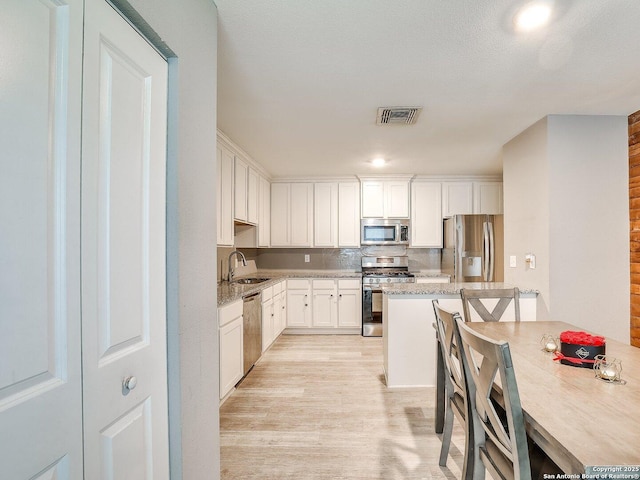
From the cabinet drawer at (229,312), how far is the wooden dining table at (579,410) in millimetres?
1886

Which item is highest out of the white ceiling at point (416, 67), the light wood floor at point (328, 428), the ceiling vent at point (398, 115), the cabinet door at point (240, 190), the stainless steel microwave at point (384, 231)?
the white ceiling at point (416, 67)

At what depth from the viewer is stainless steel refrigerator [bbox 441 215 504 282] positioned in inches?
158

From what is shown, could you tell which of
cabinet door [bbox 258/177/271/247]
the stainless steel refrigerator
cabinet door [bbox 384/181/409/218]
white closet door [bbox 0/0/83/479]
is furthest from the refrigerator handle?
white closet door [bbox 0/0/83/479]

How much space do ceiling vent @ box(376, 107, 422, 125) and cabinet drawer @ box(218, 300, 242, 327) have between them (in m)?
1.93

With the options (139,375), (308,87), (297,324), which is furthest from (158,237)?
(297,324)

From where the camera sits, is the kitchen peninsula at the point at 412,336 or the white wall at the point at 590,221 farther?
the kitchen peninsula at the point at 412,336

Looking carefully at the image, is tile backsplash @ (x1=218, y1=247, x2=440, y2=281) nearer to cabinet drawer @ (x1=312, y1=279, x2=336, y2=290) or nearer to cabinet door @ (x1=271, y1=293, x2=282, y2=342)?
cabinet drawer @ (x1=312, y1=279, x2=336, y2=290)

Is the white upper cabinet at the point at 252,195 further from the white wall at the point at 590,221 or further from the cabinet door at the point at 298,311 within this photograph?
the white wall at the point at 590,221

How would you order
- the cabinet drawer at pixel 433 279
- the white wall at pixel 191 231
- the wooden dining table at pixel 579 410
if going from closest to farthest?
the wooden dining table at pixel 579 410 → the white wall at pixel 191 231 → the cabinet drawer at pixel 433 279

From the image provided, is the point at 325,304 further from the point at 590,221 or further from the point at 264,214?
the point at 590,221

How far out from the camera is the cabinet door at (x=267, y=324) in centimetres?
374

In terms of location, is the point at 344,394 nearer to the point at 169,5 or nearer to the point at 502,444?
the point at 502,444

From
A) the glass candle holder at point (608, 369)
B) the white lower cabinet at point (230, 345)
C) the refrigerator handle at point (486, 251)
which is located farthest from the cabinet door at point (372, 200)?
the glass candle holder at point (608, 369)

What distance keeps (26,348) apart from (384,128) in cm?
287
